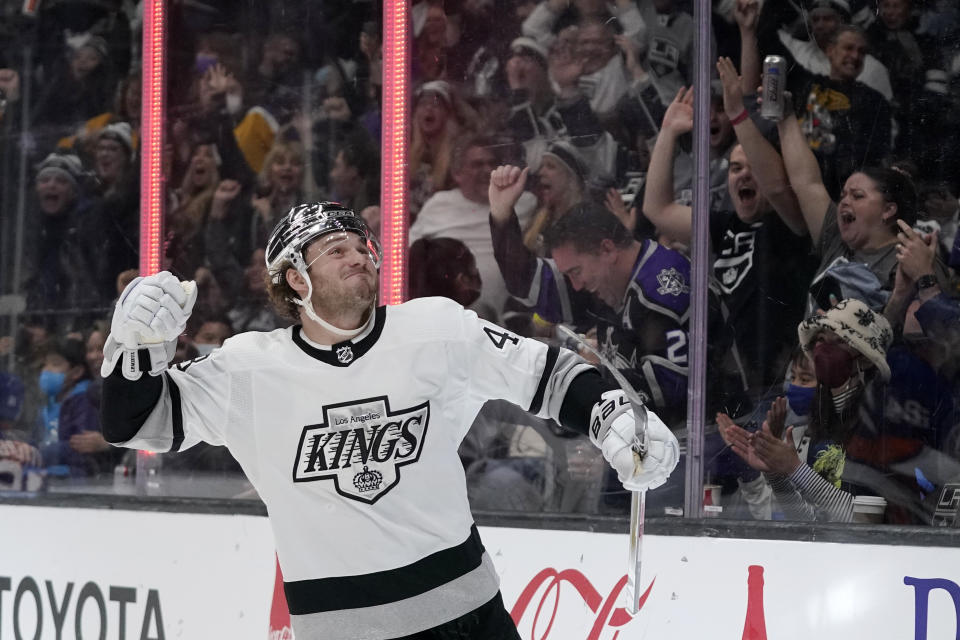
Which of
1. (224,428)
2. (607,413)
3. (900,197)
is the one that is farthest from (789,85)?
(224,428)

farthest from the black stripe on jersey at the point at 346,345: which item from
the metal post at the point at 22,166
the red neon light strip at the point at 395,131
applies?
the metal post at the point at 22,166

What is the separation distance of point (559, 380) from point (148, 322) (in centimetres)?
74

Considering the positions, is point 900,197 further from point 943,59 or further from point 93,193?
point 93,193

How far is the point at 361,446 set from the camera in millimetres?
2160

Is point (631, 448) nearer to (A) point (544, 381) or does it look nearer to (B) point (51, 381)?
(A) point (544, 381)

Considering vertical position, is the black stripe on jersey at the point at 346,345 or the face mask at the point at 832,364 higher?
the black stripe on jersey at the point at 346,345

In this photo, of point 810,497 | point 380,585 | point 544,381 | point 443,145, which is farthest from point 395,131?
point 380,585

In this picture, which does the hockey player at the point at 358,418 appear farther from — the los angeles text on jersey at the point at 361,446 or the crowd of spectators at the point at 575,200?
the crowd of spectators at the point at 575,200

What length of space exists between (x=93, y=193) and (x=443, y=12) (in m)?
1.69

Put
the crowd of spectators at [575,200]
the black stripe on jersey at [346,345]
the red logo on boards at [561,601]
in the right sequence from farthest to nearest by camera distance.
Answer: the crowd of spectators at [575,200] < the red logo on boards at [561,601] < the black stripe on jersey at [346,345]

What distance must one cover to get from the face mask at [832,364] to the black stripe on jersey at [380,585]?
145cm

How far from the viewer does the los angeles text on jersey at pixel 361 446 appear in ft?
7.06

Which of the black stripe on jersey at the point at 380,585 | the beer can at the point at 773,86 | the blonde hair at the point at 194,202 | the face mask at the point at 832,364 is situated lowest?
the black stripe on jersey at the point at 380,585

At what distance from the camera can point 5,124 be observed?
4969mm
